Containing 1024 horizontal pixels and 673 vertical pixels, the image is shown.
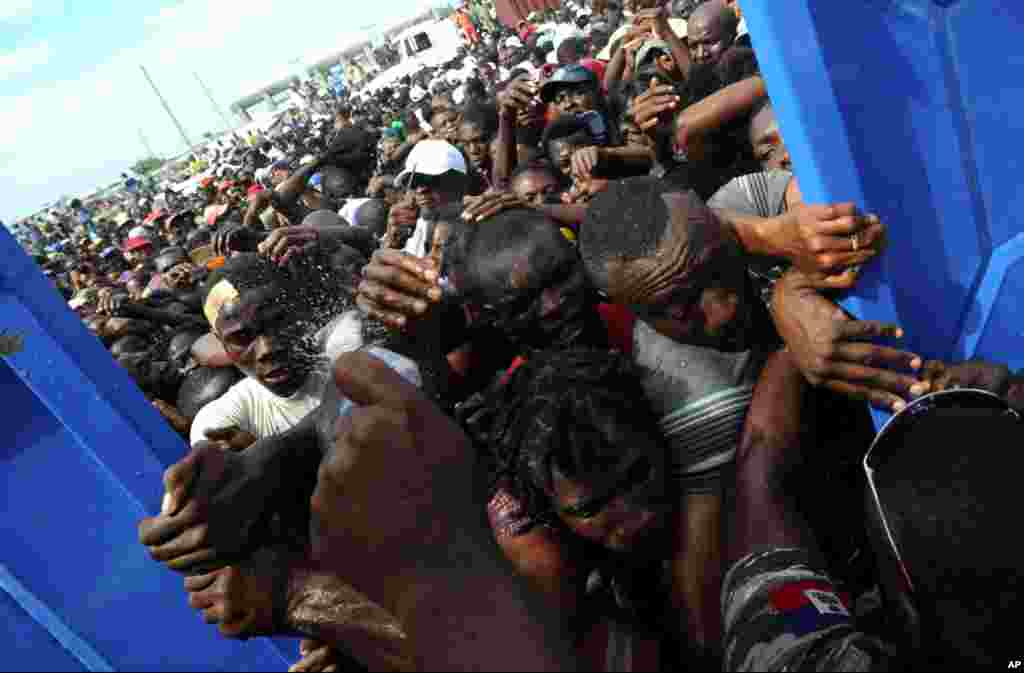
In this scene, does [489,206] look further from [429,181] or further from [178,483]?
[429,181]

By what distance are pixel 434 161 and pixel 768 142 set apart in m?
2.42

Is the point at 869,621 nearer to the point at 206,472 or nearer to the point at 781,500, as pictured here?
the point at 781,500

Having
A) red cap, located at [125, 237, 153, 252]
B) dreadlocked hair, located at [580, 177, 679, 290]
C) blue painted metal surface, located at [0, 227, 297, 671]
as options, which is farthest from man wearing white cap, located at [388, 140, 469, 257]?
red cap, located at [125, 237, 153, 252]

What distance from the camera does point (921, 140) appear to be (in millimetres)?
1368

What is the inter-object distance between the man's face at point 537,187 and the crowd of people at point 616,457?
1069 millimetres

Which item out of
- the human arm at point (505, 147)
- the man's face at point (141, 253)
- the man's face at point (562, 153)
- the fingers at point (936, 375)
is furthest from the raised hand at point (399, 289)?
the man's face at point (141, 253)

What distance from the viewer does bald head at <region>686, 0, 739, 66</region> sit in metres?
4.37

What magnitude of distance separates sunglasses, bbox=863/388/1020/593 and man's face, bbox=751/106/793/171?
1.32 m

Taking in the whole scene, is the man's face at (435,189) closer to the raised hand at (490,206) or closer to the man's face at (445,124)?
the raised hand at (490,206)

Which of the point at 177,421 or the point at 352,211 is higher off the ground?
the point at 352,211

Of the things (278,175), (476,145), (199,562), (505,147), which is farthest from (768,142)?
(278,175)

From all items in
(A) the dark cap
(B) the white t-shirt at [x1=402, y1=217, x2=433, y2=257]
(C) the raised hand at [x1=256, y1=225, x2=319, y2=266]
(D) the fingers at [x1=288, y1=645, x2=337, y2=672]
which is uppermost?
(C) the raised hand at [x1=256, y1=225, x2=319, y2=266]

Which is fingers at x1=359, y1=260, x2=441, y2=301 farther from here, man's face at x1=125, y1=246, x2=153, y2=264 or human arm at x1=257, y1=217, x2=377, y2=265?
man's face at x1=125, y1=246, x2=153, y2=264

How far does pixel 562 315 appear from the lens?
5.31 ft
